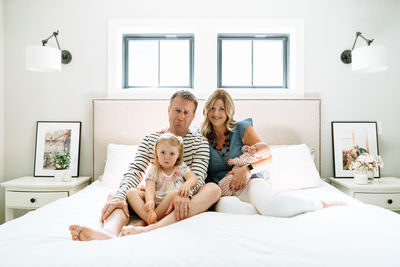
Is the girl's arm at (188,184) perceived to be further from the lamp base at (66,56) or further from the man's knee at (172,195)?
the lamp base at (66,56)

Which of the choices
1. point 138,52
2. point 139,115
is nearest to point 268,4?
point 138,52

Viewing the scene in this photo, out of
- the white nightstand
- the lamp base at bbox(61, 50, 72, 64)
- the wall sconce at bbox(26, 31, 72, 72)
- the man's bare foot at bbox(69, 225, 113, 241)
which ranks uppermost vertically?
the lamp base at bbox(61, 50, 72, 64)

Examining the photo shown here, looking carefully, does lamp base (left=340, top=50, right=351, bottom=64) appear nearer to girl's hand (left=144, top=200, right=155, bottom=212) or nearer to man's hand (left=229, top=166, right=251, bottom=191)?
man's hand (left=229, top=166, right=251, bottom=191)

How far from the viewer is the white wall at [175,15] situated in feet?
8.34

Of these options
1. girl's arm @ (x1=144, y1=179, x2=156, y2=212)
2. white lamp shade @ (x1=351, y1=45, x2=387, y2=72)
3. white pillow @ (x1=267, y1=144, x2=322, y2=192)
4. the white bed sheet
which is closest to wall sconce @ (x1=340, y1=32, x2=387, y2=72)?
white lamp shade @ (x1=351, y1=45, x2=387, y2=72)

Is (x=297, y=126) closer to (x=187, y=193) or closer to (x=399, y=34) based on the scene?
(x=399, y=34)

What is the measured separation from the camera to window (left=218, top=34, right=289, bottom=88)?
2.76m

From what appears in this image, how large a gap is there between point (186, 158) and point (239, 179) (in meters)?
0.35

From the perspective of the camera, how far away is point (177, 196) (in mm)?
1243

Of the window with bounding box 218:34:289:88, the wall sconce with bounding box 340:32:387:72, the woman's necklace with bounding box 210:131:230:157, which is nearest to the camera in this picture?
the woman's necklace with bounding box 210:131:230:157

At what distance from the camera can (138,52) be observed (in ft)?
9.27

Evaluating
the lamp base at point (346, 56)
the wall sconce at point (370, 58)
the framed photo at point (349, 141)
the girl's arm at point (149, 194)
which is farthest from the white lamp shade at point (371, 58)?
the girl's arm at point (149, 194)

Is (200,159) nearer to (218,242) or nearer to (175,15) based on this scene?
(218,242)

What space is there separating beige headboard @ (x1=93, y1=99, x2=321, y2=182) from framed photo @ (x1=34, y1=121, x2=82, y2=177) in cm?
29
